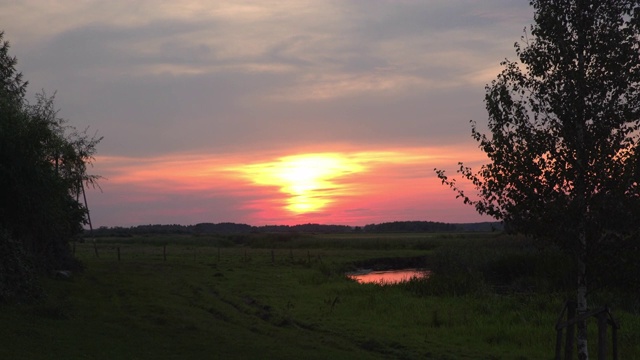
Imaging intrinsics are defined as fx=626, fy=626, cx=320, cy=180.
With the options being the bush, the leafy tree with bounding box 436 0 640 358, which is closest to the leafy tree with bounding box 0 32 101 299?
the bush

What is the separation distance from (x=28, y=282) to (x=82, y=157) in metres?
31.3

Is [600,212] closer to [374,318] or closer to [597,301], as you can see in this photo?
[374,318]

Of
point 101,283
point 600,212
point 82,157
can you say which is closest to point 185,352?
point 600,212

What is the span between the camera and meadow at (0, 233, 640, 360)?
67.7ft

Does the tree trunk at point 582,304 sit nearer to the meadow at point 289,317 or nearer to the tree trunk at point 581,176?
the tree trunk at point 581,176

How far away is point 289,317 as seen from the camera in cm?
2902

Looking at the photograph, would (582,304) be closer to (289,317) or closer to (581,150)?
(581,150)

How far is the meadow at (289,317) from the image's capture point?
67.7 feet

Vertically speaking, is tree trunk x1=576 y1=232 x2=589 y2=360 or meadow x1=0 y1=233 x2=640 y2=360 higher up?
tree trunk x1=576 y1=232 x2=589 y2=360

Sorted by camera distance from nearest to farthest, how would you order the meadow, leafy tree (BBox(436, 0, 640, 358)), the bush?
leafy tree (BBox(436, 0, 640, 358))
the meadow
the bush

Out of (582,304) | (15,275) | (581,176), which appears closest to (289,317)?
(15,275)

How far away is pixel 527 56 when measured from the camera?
16078mm

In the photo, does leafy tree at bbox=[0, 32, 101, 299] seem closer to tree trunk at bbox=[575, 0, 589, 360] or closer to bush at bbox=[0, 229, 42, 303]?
bush at bbox=[0, 229, 42, 303]

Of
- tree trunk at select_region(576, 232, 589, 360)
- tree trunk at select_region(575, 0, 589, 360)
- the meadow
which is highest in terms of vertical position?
tree trunk at select_region(575, 0, 589, 360)
